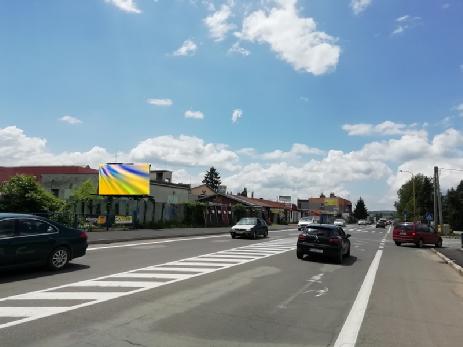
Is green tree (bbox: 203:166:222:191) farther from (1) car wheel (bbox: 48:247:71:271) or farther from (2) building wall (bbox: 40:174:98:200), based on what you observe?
(1) car wheel (bbox: 48:247:71:271)

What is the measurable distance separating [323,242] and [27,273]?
10632mm

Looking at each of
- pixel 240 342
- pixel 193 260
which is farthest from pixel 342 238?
pixel 240 342

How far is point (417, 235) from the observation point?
32.1 metres

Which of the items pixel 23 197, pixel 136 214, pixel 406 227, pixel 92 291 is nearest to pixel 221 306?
pixel 92 291

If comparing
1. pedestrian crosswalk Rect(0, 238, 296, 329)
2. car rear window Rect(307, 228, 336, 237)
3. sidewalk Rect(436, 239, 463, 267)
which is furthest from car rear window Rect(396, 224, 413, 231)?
pedestrian crosswalk Rect(0, 238, 296, 329)

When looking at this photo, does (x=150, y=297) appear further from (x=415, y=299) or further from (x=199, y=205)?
(x=199, y=205)

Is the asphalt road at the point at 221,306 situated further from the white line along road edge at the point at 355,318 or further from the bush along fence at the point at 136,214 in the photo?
the bush along fence at the point at 136,214

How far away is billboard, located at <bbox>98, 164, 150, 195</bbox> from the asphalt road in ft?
78.9

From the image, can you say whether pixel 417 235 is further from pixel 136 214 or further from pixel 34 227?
pixel 34 227

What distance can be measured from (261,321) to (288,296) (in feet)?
8.71

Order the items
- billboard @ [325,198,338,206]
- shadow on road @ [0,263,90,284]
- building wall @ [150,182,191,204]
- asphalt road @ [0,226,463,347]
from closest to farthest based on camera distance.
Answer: asphalt road @ [0,226,463,347]
shadow on road @ [0,263,90,284]
building wall @ [150,182,191,204]
billboard @ [325,198,338,206]

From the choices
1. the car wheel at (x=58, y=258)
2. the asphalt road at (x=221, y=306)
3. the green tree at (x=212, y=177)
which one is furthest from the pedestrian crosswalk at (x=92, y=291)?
the green tree at (x=212, y=177)

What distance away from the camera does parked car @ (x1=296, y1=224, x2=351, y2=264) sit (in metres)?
18.3

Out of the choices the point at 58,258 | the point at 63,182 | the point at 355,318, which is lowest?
the point at 355,318
